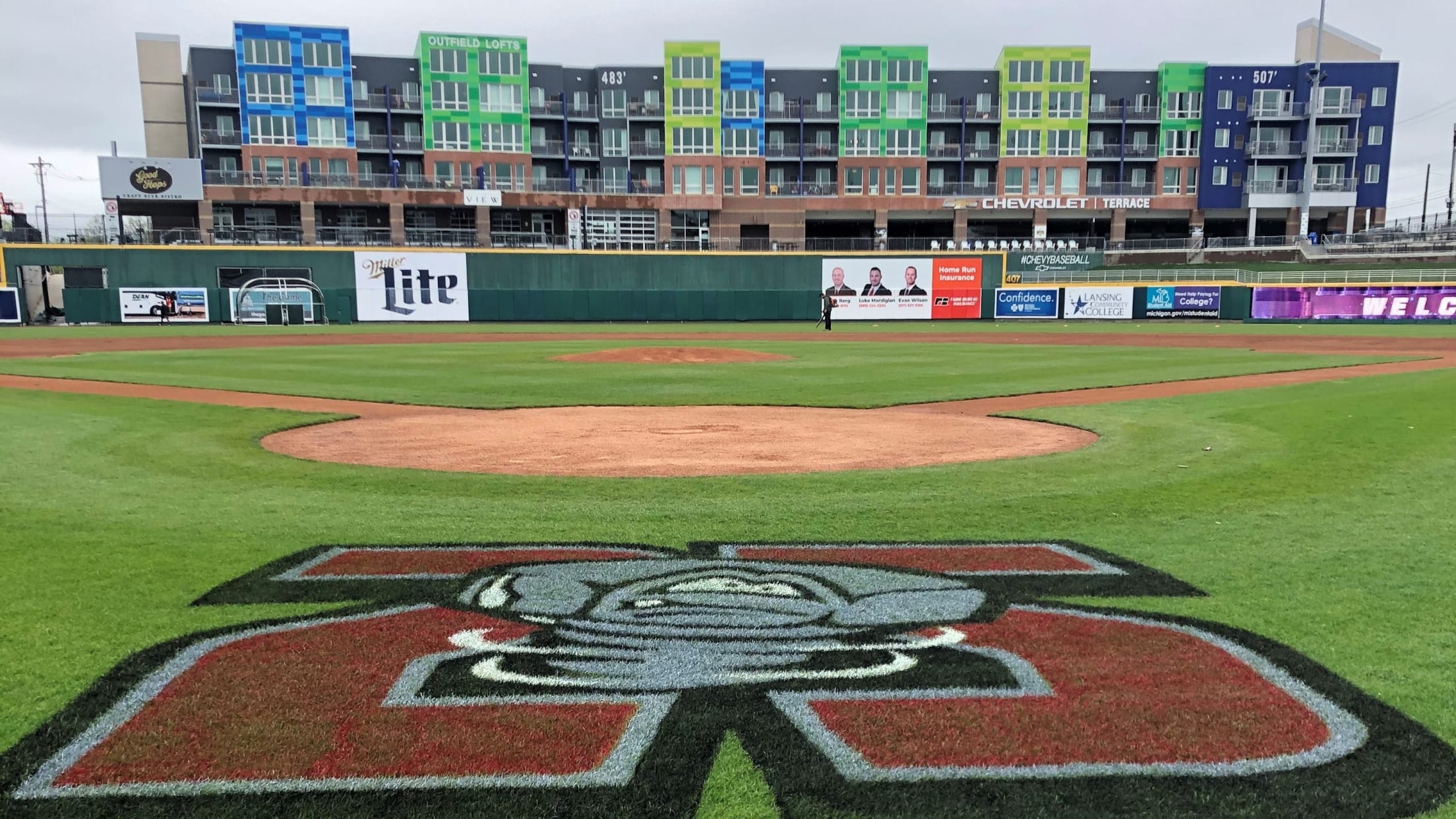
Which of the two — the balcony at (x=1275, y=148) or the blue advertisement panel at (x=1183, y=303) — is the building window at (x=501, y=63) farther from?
the balcony at (x=1275, y=148)

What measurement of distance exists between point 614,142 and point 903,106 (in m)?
23.2

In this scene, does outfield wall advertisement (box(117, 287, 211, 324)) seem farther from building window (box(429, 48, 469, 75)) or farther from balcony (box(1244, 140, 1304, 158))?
balcony (box(1244, 140, 1304, 158))

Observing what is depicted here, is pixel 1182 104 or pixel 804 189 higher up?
pixel 1182 104

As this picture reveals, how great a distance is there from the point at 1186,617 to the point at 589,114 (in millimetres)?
74178

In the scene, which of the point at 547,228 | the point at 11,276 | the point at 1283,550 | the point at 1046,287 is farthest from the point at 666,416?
the point at 547,228

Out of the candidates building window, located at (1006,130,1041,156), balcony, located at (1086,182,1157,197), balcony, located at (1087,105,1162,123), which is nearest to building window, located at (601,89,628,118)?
building window, located at (1006,130,1041,156)

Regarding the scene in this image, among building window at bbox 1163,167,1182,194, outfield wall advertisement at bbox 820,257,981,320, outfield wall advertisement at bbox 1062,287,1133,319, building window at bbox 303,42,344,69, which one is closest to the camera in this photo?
outfield wall advertisement at bbox 1062,287,1133,319

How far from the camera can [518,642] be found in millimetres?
4551

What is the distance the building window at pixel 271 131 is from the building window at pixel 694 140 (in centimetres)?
2841

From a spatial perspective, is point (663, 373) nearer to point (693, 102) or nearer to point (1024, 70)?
point (693, 102)

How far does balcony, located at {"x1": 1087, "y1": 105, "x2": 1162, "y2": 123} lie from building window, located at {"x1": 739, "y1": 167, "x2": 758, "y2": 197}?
27284mm

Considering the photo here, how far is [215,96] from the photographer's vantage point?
223 ft

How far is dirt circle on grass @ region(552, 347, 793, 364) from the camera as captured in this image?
25469 mm

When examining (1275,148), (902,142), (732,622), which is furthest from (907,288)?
(732,622)
